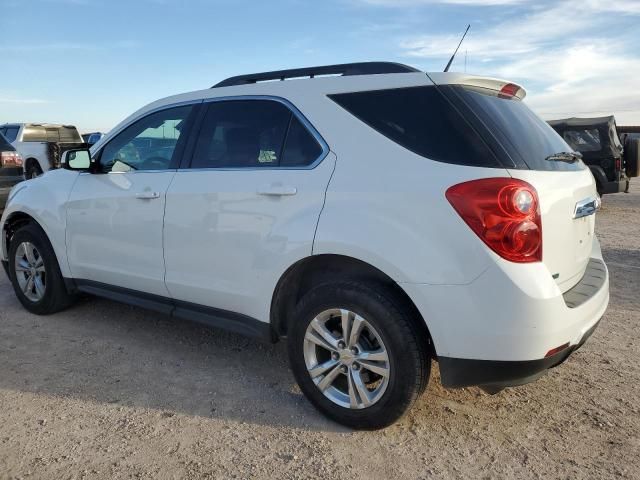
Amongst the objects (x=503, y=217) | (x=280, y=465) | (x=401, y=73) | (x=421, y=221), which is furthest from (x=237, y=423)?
(x=401, y=73)

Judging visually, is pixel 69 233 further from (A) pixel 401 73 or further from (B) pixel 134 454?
(A) pixel 401 73

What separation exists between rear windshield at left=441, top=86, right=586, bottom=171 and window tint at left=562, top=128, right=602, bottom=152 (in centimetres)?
995

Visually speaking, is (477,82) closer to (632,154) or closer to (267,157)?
(267,157)

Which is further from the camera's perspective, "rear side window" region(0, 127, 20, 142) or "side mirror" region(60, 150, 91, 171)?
"rear side window" region(0, 127, 20, 142)

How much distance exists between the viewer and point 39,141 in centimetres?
1391

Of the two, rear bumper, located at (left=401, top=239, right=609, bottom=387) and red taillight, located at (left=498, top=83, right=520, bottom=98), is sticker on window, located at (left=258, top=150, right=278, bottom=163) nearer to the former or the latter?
rear bumper, located at (left=401, top=239, right=609, bottom=387)

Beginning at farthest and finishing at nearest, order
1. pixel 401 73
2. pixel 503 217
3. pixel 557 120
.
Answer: pixel 557 120, pixel 401 73, pixel 503 217

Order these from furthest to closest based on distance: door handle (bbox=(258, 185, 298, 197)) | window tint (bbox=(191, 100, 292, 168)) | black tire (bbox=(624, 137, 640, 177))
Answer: black tire (bbox=(624, 137, 640, 177)) < window tint (bbox=(191, 100, 292, 168)) < door handle (bbox=(258, 185, 298, 197))

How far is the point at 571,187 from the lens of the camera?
2693 millimetres

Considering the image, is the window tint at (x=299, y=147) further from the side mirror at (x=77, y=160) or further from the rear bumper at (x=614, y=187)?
the rear bumper at (x=614, y=187)

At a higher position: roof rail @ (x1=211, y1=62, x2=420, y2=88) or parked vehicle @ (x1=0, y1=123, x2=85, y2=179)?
roof rail @ (x1=211, y1=62, x2=420, y2=88)

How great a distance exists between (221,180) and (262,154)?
0.30m

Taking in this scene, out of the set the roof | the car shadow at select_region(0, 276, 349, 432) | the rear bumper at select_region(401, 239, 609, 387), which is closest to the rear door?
the rear bumper at select_region(401, 239, 609, 387)

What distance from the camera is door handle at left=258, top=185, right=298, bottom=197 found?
289cm
